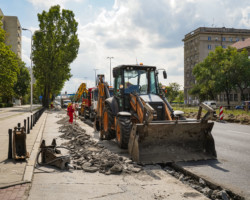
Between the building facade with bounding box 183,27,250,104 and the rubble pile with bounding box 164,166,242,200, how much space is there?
8460cm

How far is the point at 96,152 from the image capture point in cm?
823

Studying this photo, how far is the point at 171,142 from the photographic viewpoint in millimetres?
7453

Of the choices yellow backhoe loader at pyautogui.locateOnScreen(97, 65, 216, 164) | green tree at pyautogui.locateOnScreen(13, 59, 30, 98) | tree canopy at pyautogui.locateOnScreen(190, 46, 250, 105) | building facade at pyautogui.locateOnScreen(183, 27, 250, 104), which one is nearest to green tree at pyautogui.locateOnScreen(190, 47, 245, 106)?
tree canopy at pyautogui.locateOnScreen(190, 46, 250, 105)

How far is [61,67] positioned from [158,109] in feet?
131

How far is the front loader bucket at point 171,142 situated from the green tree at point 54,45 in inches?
1578

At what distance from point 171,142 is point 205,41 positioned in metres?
91.5

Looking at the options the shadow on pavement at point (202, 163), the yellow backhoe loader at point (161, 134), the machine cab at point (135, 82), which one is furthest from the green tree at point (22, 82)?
the shadow on pavement at point (202, 163)

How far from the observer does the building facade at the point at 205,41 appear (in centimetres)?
9288

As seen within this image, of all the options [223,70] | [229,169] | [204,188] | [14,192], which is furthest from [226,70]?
[14,192]

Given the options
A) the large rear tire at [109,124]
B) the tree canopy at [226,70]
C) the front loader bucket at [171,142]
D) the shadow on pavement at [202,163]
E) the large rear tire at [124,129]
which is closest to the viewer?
the shadow on pavement at [202,163]

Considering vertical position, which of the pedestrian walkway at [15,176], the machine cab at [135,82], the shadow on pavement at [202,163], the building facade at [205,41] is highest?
the building facade at [205,41]

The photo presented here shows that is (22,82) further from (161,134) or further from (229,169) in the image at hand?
(229,169)

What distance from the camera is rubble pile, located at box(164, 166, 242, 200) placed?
4805 mm

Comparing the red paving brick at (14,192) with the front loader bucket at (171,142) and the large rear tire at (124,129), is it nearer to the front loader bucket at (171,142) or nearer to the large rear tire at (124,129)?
the front loader bucket at (171,142)
